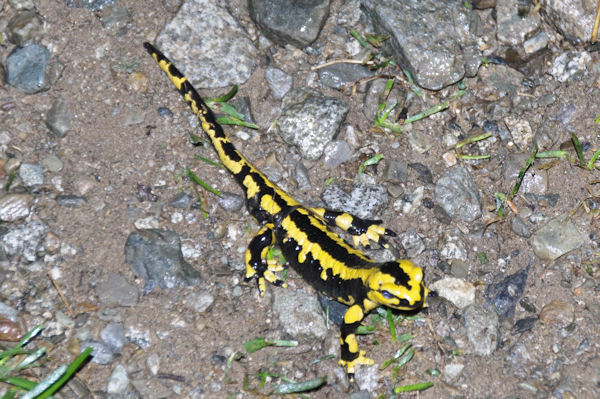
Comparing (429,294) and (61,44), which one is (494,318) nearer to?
(429,294)

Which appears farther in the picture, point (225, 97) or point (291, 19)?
point (291, 19)

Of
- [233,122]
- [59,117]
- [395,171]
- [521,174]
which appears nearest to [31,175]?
[59,117]

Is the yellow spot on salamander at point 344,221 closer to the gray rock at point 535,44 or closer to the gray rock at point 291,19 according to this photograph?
the gray rock at point 291,19

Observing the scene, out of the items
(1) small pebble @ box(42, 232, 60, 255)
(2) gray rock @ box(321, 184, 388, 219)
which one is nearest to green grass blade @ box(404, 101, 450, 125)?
(2) gray rock @ box(321, 184, 388, 219)

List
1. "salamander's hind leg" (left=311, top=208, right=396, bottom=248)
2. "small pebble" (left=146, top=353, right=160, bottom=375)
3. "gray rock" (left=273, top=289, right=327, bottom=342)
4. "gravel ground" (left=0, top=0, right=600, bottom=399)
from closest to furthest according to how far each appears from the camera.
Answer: "small pebble" (left=146, top=353, right=160, bottom=375)
"gravel ground" (left=0, top=0, right=600, bottom=399)
"gray rock" (left=273, top=289, right=327, bottom=342)
"salamander's hind leg" (left=311, top=208, right=396, bottom=248)

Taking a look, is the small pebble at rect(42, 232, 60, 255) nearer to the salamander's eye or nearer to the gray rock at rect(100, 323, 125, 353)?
the gray rock at rect(100, 323, 125, 353)

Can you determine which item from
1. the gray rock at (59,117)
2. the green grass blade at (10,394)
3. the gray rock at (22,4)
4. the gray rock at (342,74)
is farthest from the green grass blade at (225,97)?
the green grass blade at (10,394)

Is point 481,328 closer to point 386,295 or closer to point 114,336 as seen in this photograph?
point 386,295

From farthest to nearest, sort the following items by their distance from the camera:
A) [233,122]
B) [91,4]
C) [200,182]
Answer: [91,4] < [233,122] < [200,182]
